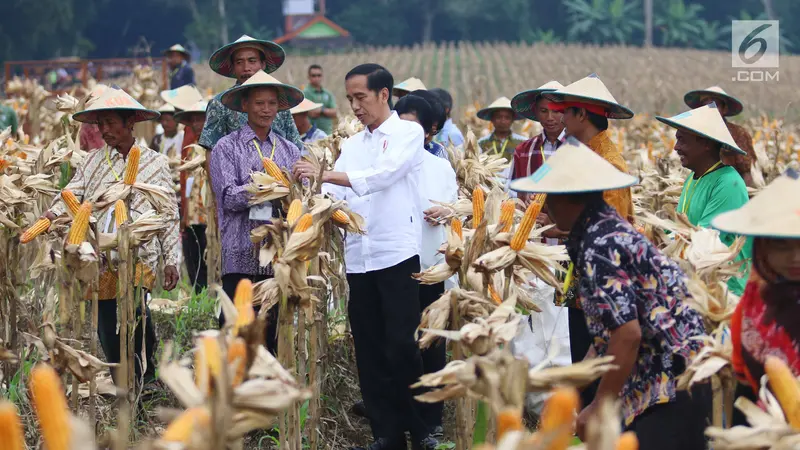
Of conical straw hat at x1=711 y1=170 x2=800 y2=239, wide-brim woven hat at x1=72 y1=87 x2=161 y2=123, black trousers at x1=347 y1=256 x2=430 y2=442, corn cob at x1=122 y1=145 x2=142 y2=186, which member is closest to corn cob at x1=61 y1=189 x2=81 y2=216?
corn cob at x1=122 y1=145 x2=142 y2=186

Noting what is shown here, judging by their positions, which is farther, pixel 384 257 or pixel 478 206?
pixel 384 257

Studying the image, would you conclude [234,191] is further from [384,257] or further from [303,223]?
[303,223]

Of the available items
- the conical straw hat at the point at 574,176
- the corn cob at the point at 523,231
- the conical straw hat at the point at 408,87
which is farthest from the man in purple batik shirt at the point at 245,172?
the conical straw hat at the point at 408,87

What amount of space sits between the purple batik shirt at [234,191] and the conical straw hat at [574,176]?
7.17 feet

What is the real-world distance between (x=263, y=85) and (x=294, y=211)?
122 cm

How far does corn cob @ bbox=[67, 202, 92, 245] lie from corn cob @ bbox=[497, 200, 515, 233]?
5.56ft

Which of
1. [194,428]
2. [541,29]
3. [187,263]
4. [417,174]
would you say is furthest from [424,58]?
[194,428]

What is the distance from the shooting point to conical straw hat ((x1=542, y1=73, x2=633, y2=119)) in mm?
4598

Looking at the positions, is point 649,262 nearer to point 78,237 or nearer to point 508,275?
point 508,275

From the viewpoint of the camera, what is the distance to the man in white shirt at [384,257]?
4.96 metres

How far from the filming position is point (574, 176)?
3148mm

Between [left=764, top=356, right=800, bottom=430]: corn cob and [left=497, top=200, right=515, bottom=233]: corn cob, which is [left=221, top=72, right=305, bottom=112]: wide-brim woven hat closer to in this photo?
[left=497, top=200, right=515, bottom=233]: corn cob

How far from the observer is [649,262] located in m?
3.12

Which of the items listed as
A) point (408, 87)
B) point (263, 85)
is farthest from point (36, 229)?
point (408, 87)
